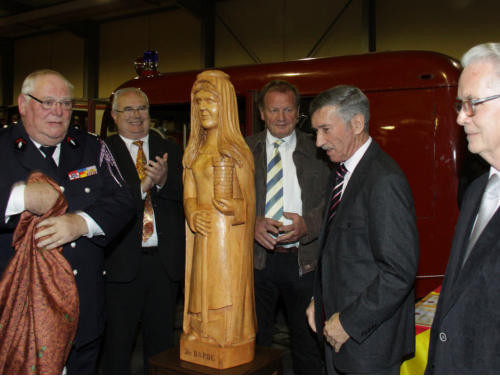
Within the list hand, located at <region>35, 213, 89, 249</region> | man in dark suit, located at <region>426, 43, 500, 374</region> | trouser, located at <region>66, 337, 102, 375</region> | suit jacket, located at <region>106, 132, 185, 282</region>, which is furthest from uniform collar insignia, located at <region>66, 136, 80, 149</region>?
man in dark suit, located at <region>426, 43, 500, 374</region>

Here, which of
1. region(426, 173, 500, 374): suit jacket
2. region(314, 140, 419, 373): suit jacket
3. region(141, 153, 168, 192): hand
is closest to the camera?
region(426, 173, 500, 374): suit jacket

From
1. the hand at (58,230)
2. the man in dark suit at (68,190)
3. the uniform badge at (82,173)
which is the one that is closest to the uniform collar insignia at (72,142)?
the man in dark suit at (68,190)

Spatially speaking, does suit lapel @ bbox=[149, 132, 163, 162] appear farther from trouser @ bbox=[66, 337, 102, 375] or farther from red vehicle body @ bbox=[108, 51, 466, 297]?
red vehicle body @ bbox=[108, 51, 466, 297]

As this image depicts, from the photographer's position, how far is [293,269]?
10.1 ft

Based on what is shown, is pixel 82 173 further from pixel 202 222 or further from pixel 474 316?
pixel 474 316

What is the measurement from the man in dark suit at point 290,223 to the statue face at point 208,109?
766 mm

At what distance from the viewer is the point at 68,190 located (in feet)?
8.04

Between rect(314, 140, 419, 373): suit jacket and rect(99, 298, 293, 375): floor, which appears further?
rect(99, 298, 293, 375): floor

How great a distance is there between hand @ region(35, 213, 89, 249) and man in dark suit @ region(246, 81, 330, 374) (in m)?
1.10

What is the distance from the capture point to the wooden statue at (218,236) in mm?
2414

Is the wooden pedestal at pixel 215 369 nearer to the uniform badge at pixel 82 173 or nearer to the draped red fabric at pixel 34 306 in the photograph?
the draped red fabric at pixel 34 306

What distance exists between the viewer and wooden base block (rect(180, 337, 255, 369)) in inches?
94.5

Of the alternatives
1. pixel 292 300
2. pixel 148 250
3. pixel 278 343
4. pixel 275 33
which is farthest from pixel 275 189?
pixel 275 33

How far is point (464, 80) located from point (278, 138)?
181cm
